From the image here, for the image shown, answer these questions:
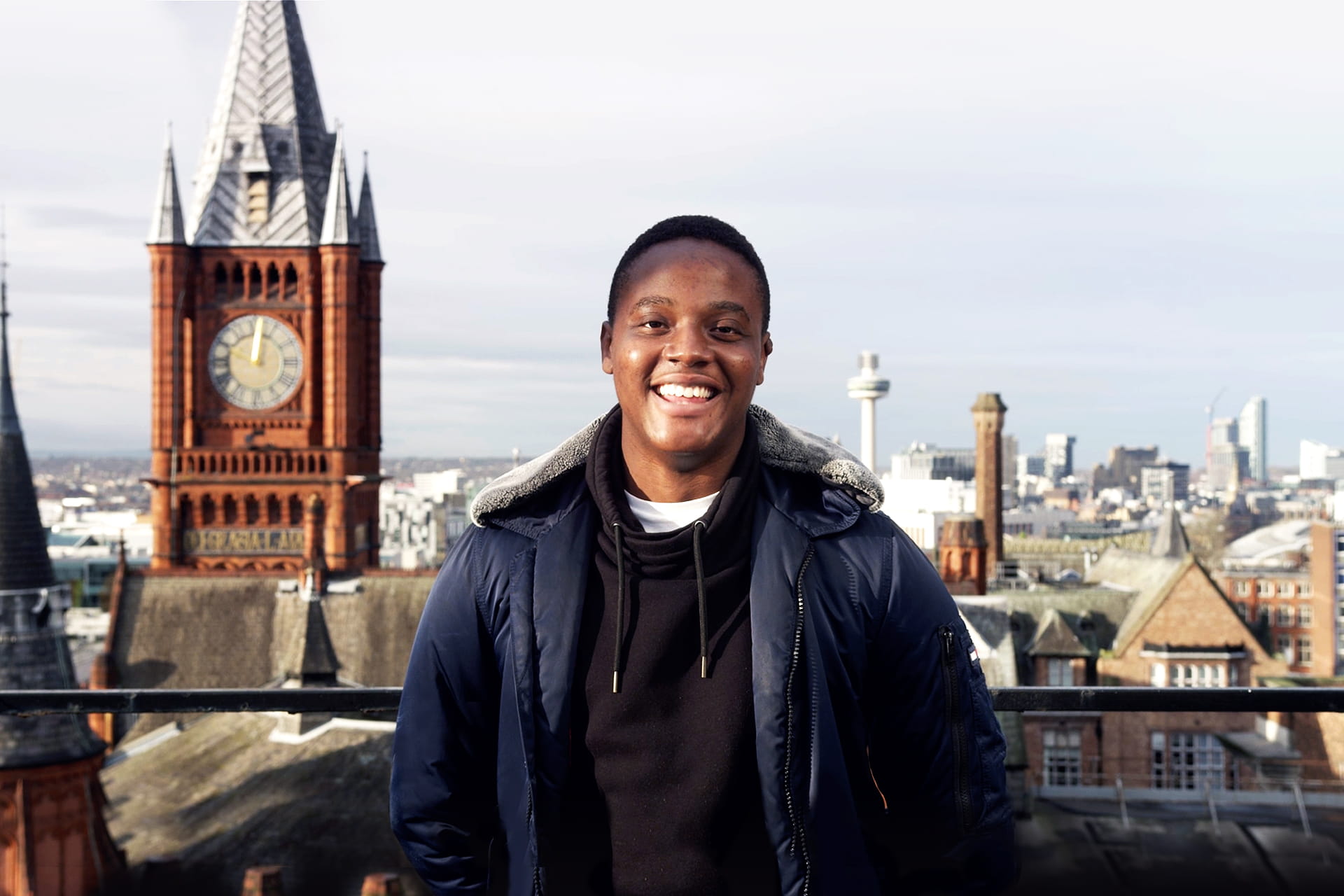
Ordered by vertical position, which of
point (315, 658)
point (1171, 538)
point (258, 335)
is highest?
point (258, 335)

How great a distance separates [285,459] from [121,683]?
40.3 ft

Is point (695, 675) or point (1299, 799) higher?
point (695, 675)

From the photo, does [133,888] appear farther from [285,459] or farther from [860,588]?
[285,459]

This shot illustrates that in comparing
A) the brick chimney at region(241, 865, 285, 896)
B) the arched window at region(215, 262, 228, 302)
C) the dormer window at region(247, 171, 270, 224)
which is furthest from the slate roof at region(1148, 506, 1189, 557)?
the brick chimney at region(241, 865, 285, 896)

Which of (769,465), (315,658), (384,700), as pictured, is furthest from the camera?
(315,658)

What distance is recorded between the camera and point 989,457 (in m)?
56.8

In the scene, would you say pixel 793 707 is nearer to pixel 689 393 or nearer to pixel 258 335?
pixel 689 393

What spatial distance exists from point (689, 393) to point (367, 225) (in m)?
58.5

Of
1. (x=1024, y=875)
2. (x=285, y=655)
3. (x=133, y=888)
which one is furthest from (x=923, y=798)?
(x=285, y=655)

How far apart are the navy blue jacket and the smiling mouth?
0.94 ft

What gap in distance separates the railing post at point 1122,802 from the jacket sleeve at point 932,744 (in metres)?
23.0

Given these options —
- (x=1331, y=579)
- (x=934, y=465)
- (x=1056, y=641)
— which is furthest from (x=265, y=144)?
(x=934, y=465)

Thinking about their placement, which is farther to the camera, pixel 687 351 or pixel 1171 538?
pixel 1171 538

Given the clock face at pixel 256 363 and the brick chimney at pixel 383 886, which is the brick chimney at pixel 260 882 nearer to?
the brick chimney at pixel 383 886
